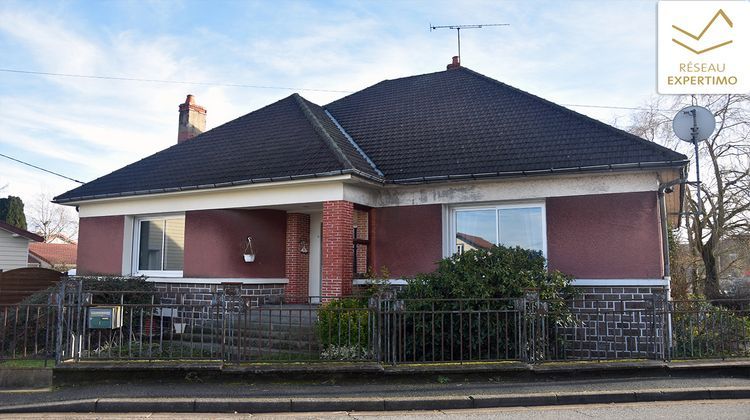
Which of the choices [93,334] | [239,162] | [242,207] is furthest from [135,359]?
[239,162]

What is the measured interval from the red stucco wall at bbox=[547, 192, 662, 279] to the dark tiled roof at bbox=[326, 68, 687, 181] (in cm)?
79

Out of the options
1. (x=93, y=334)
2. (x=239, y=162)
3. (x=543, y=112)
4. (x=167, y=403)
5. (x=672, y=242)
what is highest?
(x=543, y=112)

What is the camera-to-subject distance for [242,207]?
13219 millimetres

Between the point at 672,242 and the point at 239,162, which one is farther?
the point at 672,242

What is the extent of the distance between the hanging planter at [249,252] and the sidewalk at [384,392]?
5014 millimetres

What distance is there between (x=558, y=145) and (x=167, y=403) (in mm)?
8913

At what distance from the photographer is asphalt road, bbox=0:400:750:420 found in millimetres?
6969

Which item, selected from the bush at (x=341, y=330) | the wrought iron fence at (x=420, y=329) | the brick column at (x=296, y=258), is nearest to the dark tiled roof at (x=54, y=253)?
the brick column at (x=296, y=258)

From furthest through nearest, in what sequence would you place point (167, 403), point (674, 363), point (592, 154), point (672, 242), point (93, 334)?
1. point (672, 242)
2. point (592, 154)
3. point (93, 334)
4. point (674, 363)
5. point (167, 403)

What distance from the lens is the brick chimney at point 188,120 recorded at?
18.2 m

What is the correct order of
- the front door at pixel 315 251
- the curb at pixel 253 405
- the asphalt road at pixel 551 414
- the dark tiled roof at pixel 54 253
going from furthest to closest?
the dark tiled roof at pixel 54 253, the front door at pixel 315 251, the curb at pixel 253 405, the asphalt road at pixel 551 414

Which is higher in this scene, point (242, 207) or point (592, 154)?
point (592, 154)

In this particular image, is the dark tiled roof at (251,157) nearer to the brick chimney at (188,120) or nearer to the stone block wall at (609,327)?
the brick chimney at (188,120)

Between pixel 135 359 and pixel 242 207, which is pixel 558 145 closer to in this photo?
pixel 242 207
